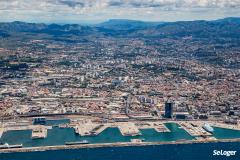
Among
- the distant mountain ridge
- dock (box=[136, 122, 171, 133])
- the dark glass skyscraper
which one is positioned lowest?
dock (box=[136, 122, 171, 133])

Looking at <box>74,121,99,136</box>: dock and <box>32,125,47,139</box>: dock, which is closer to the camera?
<box>32,125,47,139</box>: dock

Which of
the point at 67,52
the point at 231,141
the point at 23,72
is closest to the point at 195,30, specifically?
the point at 67,52

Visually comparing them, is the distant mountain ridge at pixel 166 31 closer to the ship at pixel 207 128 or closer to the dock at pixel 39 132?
the ship at pixel 207 128

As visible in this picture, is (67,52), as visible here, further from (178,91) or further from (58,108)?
(58,108)

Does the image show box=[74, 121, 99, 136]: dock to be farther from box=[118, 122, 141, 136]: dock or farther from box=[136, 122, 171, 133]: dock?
box=[136, 122, 171, 133]: dock

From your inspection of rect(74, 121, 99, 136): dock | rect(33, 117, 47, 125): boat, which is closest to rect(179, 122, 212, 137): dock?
rect(74, 121, 99, 136): dock
